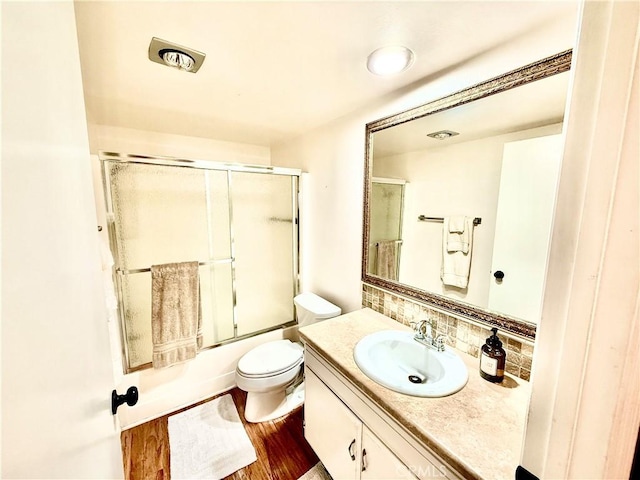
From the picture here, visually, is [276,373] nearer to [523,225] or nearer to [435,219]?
[435,219]

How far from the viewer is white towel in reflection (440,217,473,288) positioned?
121 centimetres

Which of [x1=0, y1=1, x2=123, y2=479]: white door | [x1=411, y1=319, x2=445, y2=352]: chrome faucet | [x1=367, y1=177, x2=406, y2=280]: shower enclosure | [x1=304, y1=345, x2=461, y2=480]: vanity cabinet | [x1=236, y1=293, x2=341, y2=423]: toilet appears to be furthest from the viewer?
[x1=236, y1=293, x2=341, y2=423]: toilet

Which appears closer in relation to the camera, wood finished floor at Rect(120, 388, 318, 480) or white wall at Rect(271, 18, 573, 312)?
white wall at Rect(271, 18, 573, 312)

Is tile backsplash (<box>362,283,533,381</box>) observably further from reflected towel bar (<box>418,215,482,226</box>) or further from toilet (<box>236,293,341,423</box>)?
reflected towel bar (<box>418,215,482,226</box>)

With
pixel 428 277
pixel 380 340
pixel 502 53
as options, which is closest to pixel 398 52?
pixel 502 53

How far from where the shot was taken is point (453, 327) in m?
1.22

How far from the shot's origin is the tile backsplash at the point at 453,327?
Result: 99 cm

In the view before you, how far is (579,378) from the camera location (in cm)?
37

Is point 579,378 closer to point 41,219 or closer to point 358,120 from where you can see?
point 41,219

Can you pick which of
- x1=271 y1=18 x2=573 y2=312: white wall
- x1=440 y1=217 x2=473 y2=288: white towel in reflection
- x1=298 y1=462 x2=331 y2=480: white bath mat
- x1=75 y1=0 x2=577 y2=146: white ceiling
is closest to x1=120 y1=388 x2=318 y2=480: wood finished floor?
x1=298 y1=462 x2=331 y2=480: white bath mat

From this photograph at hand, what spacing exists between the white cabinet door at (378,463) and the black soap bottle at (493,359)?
1.56 ft

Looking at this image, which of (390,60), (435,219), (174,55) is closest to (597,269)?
(435,219)

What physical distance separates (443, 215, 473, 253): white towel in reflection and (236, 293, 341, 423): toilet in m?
0.92

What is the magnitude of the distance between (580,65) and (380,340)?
1200 millimetres
